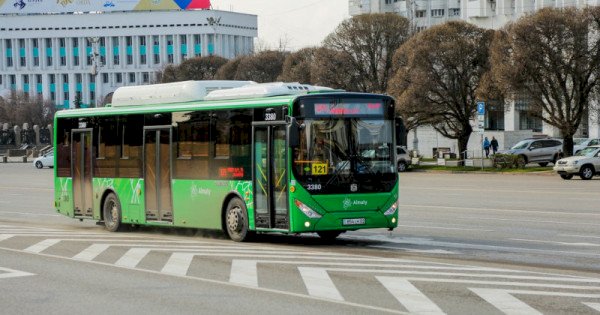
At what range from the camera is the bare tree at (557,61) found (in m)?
53.3

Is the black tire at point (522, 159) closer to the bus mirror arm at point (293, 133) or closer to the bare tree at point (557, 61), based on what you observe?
the bare tree at point (557, 61)

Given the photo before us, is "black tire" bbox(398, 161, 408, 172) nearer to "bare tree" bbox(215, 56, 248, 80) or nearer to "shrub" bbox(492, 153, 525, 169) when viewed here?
"shrub" bbox(492, 153, 525, 169)

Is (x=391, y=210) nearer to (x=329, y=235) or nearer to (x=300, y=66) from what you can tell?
(x=329, y=235)

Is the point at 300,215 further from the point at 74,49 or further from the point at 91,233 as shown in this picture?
the point at 74,49

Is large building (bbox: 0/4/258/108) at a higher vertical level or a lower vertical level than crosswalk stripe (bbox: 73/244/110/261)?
higher

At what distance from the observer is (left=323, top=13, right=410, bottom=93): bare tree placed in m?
70.5

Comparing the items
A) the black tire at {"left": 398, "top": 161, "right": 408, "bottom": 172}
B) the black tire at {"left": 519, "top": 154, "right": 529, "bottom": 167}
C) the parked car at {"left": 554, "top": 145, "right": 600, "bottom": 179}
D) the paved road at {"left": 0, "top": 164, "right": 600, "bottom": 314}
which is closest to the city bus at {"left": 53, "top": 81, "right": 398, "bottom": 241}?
the paved road at {"left": 0, "top": 164, "right": 600, "bottom": 314}

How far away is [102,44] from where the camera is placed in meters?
164

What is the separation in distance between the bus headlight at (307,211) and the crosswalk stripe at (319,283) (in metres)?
3.36

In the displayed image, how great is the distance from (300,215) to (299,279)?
455 cm

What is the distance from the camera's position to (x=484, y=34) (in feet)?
203

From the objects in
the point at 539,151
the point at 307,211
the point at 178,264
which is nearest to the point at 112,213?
the point at 307,211

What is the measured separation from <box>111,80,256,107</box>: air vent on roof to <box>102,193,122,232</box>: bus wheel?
2.12m

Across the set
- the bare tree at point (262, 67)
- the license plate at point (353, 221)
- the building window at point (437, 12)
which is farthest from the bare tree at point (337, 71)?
the building window at point (437, 12)
